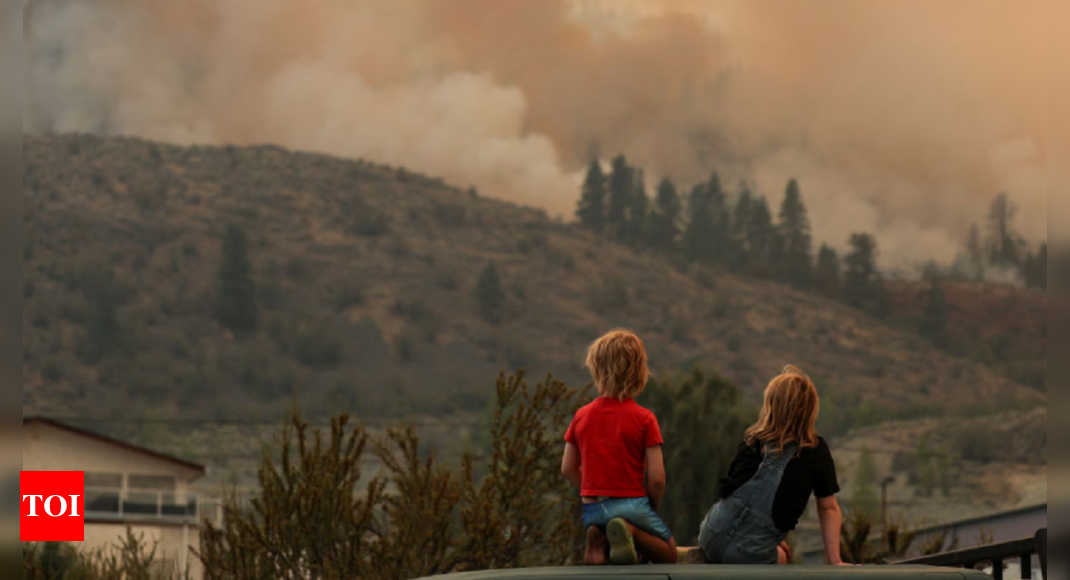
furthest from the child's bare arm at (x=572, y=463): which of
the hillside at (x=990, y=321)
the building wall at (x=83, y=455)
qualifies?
the hillside at (x=990, y=321)

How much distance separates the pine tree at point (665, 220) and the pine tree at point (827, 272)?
48.3 feet

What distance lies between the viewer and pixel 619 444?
5512 millimetres

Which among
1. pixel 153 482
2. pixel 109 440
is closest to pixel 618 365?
pixel 109 440

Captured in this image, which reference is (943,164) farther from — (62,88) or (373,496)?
(373,496)

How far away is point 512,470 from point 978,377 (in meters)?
115

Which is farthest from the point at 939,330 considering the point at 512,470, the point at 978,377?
the point at 512,470

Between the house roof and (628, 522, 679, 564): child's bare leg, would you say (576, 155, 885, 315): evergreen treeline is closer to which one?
the house roof

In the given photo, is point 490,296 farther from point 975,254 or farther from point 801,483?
point 801,483

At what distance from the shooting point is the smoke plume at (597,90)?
150 meters

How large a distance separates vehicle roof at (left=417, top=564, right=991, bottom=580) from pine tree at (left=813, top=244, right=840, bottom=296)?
448 feet

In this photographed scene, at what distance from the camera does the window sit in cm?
5819

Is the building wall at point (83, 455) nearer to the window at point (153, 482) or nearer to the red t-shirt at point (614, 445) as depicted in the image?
the window at point (153, 482)

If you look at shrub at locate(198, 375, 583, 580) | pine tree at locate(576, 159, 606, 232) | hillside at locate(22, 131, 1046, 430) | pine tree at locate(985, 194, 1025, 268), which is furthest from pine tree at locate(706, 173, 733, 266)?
shrub at locate(198, 375, 583, 580)

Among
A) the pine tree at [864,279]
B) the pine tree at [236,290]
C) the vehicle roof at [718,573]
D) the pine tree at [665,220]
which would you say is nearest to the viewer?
the vehicle roof at [718,573]
